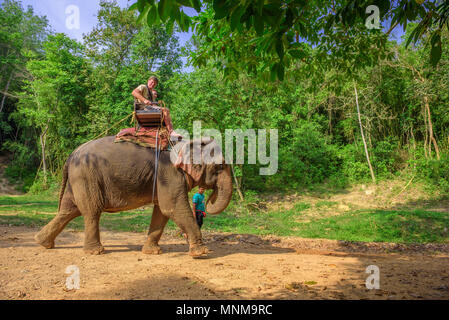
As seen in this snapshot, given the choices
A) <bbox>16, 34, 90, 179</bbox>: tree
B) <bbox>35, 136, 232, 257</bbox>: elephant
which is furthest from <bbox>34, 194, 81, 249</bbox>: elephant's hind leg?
<bbox>16, 34, 90, 179</bbox>: tree

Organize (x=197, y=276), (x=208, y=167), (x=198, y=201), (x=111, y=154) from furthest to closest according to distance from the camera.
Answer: (x=198, y=201) → (x=208, y=167) → (x=111, y=154) → (x=197, y=276)

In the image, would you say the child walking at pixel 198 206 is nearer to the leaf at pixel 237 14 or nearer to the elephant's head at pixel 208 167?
the elephant's head at pixel 208 167

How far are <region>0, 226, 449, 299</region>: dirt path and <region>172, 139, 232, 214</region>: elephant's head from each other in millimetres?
1036

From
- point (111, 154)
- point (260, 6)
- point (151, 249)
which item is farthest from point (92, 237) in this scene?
point (260, 6)

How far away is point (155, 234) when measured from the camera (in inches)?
227

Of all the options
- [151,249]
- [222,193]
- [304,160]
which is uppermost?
[304,160]

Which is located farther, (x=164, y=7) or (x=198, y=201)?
(x=198, y=201)

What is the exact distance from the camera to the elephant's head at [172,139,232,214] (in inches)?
218

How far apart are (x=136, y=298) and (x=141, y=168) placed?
8.62ft

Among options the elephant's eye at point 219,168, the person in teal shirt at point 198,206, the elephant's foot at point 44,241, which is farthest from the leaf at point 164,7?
the person in teal shirt at point 198,206

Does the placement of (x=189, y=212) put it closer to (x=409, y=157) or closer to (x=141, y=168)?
(x=141, y=168)

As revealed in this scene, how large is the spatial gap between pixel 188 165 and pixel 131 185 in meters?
1.06

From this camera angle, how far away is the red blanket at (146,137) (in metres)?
5.62

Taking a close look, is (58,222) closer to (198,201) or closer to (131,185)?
(131,185)
